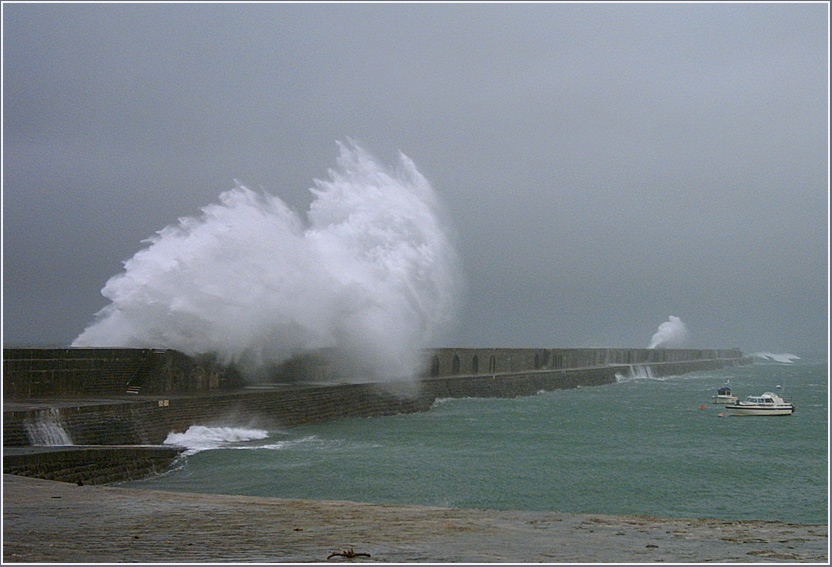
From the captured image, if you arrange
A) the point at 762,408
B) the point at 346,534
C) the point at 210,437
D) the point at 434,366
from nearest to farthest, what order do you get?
the point at 346,534 < the point at 210,437 < the point at 762,408 < the point at 434,366

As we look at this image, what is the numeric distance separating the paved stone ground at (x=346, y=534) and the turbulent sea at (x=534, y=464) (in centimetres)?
360

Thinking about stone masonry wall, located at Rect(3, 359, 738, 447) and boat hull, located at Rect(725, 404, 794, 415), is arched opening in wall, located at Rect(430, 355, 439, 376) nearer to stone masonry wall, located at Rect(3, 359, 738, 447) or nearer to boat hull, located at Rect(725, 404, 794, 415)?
stone masonry wall, located at Rect(3, 359, 738, 447)

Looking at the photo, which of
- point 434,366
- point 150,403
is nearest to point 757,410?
point 434,366

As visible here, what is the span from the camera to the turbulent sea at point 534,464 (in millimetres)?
12125

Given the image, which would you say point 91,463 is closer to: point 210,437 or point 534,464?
point 210,437

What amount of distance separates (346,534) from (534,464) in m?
9.48

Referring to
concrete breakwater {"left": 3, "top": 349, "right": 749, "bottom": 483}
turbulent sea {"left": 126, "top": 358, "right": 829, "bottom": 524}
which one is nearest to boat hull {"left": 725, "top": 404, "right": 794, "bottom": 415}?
turbulent sea {"left": 126, "top": 358, "right": 829, "bottom": 524}

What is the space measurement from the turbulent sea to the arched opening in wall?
927 centimetres

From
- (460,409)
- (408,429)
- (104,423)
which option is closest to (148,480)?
(104,423)

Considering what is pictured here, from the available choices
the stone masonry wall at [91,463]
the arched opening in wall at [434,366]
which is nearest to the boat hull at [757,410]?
the arched opening in wall at [434,366]

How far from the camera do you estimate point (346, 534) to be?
6.60 metres

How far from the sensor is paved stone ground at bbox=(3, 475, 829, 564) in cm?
573

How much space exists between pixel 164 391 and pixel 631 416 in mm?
13605

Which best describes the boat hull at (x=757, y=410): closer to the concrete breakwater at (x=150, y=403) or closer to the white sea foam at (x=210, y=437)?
the concrete breakwater at (x=150, y=403)
